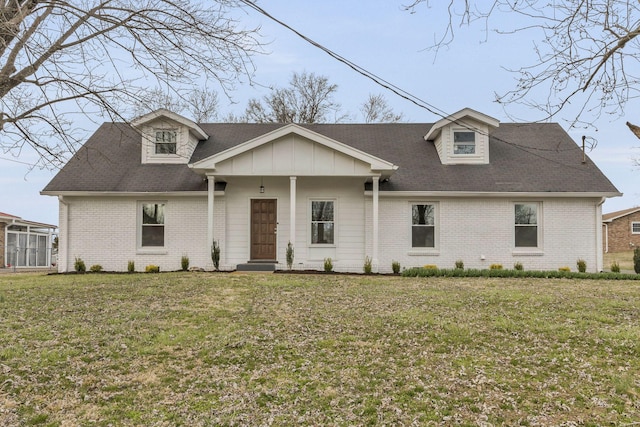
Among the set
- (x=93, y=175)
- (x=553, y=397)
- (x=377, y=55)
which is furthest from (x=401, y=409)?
(x=93, y=175)

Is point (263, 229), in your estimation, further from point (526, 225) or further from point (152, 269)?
point (526, 225)

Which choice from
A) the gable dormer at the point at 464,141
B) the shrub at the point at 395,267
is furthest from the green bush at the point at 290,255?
the gable dormer at the point at 464,141

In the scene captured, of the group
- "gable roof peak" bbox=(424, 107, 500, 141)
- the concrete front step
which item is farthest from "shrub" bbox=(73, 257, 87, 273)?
"gable roof peak" bbox=(424, 107, 500, 141)

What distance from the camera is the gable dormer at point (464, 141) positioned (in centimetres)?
1667

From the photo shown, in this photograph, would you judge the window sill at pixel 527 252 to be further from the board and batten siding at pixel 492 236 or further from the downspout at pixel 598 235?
the downspout at pixel 598 235

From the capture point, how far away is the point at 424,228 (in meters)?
15.8

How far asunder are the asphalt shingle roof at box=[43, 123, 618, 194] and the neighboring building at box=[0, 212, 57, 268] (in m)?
11.5

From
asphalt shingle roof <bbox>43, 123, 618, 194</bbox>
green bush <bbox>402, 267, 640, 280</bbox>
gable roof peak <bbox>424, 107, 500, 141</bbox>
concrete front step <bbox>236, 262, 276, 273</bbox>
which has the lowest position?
green bush <bbox>402, 267, 640, 280</bbox>

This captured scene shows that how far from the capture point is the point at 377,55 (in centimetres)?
761

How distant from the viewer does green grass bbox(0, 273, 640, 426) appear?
172 inches

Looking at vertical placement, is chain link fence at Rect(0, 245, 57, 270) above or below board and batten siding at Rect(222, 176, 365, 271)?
below

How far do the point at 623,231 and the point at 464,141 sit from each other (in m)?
26.3

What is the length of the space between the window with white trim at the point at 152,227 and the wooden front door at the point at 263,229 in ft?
10.1

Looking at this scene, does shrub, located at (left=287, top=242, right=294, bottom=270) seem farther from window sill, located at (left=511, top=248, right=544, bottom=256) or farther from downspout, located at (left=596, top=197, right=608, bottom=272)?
downspout, located at (left=596, top=197, right=608, bottom=272)
